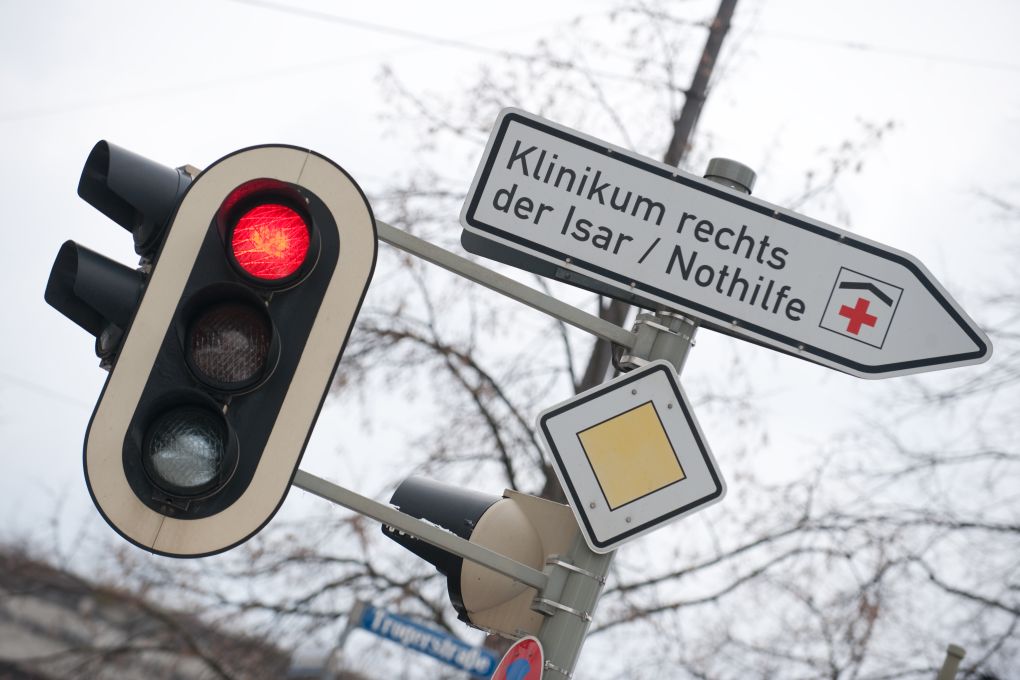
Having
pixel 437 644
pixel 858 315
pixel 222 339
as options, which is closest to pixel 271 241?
pixel 222 339

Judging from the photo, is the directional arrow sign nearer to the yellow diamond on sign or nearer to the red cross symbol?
the red cross symbol

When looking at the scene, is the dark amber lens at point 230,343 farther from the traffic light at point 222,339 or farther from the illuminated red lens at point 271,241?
the illuminated red lens at point 271,241

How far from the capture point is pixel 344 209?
115 inches

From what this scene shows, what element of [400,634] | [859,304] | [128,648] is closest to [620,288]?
[859,304]

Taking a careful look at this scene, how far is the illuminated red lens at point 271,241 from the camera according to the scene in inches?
112

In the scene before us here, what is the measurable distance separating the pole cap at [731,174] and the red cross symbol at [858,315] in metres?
0.44

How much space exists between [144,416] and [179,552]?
1.10ft

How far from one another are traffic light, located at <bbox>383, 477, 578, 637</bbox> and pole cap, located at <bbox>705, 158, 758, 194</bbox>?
104cm

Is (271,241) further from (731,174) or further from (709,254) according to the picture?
(731,174)

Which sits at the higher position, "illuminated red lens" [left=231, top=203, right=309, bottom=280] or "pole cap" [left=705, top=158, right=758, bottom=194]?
"pole cap" [left=705, top=158, right=758, bottom=194]

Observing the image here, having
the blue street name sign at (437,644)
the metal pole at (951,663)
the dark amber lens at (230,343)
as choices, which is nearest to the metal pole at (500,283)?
the dark amber lens at (230,343)

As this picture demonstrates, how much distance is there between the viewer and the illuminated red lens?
9.34 ft

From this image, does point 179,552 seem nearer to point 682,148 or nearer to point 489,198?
point 489,198

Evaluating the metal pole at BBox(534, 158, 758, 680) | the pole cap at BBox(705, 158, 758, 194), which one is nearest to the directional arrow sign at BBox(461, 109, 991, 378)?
the pole cap at BBox(705, 158, 758, 194)
